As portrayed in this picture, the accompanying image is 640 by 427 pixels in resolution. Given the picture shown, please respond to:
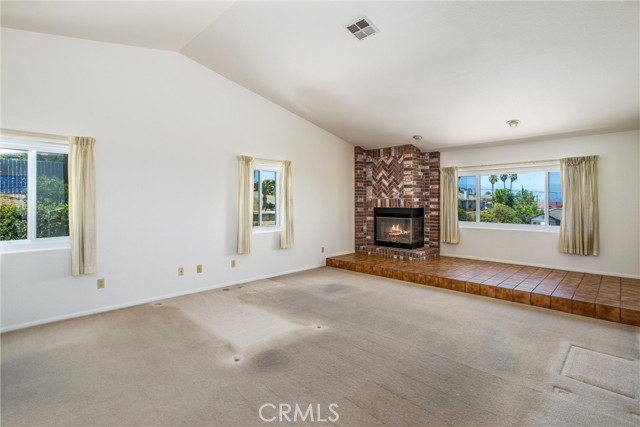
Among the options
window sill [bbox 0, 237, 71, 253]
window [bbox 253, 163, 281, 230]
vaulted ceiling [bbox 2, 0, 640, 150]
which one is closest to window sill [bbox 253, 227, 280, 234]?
window [bbox 253, 163, 281, 230]

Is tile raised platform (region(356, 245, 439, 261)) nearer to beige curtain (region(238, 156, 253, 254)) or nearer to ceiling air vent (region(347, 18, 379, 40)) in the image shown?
beige curtain (region(238, 156, 253, 254))

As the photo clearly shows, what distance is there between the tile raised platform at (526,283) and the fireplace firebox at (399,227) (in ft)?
1.80

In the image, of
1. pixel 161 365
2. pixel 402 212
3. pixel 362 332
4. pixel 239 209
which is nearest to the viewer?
pixel 161 365

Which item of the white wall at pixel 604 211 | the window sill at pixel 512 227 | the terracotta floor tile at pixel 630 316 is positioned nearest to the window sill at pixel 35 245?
the terracotta floor tile at pixel 630 316

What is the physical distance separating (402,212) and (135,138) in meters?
5.06

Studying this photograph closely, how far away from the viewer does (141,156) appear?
14.2 ft

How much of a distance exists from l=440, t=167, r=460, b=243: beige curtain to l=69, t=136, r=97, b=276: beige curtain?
20.2 feet

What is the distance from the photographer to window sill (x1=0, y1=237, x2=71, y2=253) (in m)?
3.51

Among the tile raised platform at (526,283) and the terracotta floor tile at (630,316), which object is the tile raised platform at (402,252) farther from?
the terracotta floor tile at (630,316)

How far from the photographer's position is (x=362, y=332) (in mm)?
3342

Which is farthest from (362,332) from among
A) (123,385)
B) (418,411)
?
(123,385)

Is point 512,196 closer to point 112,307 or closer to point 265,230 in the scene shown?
point 265,230

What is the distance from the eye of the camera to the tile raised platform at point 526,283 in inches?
147

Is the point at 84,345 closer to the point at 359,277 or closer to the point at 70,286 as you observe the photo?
the point at 70,286
